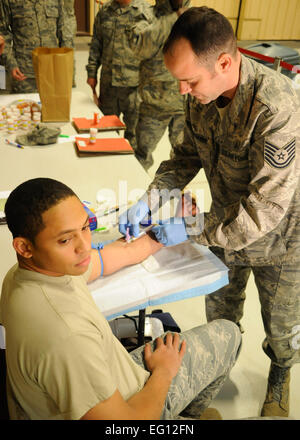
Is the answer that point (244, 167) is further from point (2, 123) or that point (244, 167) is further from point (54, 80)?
point (2, 123)

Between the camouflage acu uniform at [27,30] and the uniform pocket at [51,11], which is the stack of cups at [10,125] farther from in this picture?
the uniform pocket at [51,11]

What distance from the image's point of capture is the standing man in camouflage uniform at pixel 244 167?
4.46 ft

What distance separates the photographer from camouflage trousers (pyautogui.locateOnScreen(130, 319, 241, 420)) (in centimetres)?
141

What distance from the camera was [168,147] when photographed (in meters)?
4.57

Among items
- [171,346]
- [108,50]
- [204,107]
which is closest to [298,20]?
[108,50]

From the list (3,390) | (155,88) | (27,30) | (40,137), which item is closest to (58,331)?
(3,390)

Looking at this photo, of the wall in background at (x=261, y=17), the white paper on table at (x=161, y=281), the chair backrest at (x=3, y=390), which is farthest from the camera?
the wall in background at (x=261, y=17)

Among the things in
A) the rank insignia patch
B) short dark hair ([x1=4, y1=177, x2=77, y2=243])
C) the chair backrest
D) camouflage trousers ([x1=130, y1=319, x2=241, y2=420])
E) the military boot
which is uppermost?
Answer: the rank insignia patch

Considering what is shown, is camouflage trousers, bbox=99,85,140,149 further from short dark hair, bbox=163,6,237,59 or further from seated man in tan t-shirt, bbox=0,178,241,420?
seated man in tan t-shirt, bbox=0,178,241,420

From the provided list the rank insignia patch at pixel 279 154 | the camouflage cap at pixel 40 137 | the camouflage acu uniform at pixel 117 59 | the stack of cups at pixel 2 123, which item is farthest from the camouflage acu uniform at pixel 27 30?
the rank insignia patch at pixel 279 154

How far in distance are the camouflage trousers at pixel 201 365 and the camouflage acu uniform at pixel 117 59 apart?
237cm

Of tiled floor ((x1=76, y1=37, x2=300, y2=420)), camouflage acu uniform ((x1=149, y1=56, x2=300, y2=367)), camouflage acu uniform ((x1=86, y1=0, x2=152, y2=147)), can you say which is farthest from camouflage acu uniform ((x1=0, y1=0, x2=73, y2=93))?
tiled floor ((x1=76, y1=37, x2=300, y2=420))

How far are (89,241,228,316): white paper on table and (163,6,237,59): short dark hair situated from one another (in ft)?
2.47
